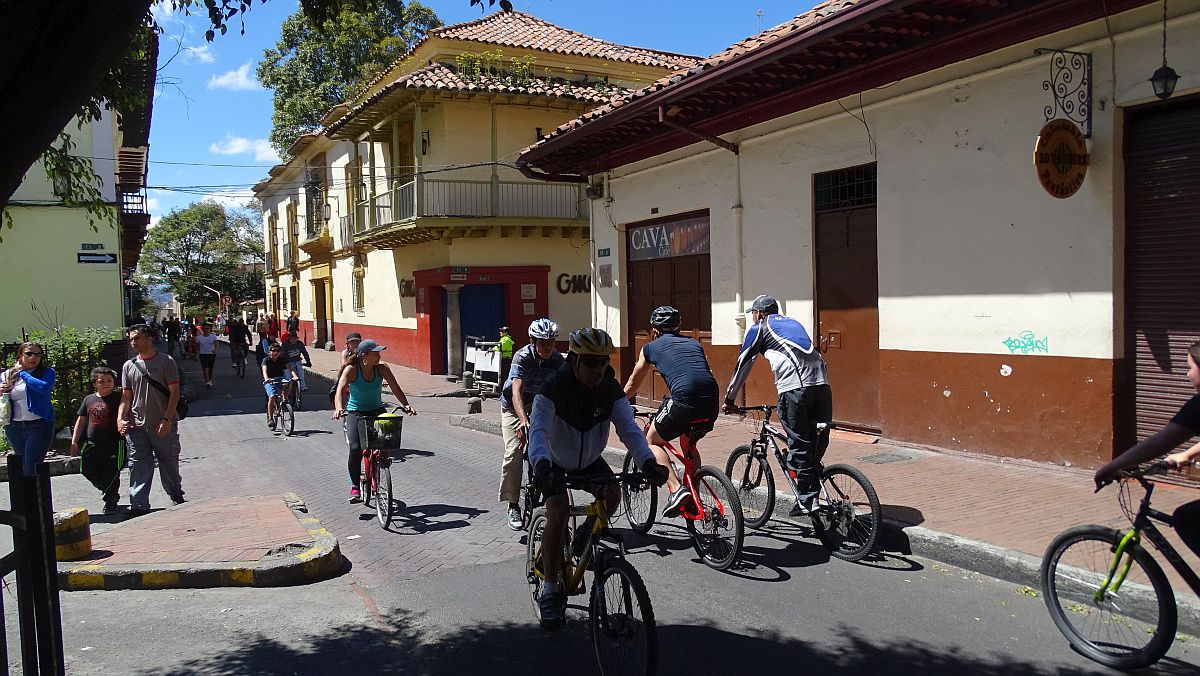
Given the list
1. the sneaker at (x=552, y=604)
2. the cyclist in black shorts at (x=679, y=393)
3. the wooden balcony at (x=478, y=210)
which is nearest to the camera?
the sneaker at (x=552, y=604)

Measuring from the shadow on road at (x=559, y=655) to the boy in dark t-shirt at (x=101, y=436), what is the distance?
13.6 feet

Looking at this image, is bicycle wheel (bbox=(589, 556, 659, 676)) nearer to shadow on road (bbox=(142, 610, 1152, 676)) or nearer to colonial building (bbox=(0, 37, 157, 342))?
shadow on road (bbox=(142, 610, 1152, 676))

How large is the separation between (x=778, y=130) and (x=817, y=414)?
5.95 m

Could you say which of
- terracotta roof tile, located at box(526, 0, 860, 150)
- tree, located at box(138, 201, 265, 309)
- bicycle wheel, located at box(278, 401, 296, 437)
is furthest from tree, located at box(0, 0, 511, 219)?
tree, located at box(138, 201, 265, 309)

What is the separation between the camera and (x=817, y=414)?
638cm

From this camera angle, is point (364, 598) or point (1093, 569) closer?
point (1093, 569)

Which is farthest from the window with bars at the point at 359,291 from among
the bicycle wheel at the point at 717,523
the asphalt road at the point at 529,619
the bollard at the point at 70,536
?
the bicycle wheel at the point at 717,523

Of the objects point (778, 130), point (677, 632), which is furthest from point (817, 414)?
point (778, 130)

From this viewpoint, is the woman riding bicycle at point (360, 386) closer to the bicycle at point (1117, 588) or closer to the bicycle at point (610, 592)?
the bicycle at point (610, 592)

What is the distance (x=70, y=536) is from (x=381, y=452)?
238 cm

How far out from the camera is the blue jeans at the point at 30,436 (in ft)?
27.3

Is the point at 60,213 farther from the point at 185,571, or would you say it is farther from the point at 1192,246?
the point at 1192,246

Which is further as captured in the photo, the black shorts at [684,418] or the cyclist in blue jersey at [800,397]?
the black shorts at [684,418]

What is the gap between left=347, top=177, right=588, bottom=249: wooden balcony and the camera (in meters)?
21.0
